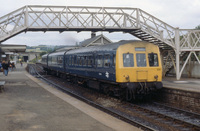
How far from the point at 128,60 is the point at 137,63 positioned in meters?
0.48

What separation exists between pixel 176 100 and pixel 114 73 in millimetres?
3406

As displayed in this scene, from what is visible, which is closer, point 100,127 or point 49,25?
point 100,127

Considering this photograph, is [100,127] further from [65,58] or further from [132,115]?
[65,58]

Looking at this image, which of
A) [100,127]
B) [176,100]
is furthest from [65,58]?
[100,127]

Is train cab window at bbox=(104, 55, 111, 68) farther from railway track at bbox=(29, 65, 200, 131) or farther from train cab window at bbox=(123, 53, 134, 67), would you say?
railway track at bbox=(29, 65, 200, 131)

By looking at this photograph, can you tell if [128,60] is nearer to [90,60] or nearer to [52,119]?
[90,60]

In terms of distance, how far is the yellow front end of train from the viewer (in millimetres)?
12680

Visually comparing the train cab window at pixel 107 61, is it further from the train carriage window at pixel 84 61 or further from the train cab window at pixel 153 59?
the train carriage window at pixel 84 61

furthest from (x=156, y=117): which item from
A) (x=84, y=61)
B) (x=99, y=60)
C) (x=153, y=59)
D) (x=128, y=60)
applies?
(x=84, y=61)

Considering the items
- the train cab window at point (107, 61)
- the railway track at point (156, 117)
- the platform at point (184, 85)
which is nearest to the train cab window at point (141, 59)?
the train cab window at point (107, 61)

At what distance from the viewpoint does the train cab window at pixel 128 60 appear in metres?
12.8

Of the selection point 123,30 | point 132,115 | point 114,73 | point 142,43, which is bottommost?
point 132,115

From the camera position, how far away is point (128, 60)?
509 inches

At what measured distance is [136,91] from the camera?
1296 cm
